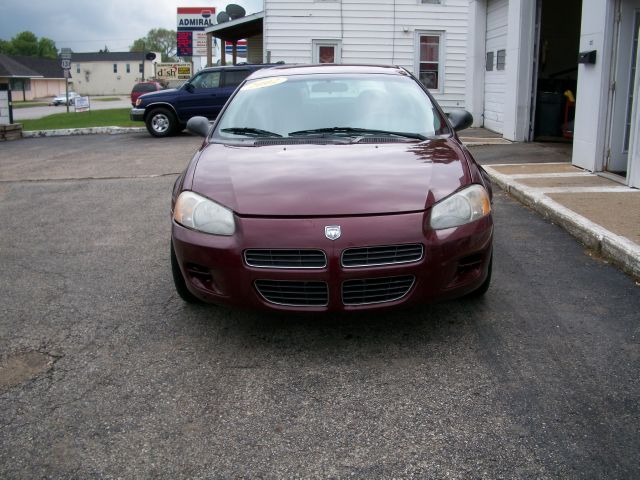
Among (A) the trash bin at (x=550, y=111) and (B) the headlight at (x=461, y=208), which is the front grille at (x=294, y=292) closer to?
(B) the headlight at (x=461, y=208)

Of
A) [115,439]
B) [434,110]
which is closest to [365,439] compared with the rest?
[115,439]

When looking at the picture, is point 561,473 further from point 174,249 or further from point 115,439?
point 174,249

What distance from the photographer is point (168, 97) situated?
58.1ft

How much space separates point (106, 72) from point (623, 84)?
97.5 metres

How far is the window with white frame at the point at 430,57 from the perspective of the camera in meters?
21.0

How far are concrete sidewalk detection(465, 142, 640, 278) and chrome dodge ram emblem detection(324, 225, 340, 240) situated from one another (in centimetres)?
262

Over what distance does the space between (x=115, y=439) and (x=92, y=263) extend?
2.95 m

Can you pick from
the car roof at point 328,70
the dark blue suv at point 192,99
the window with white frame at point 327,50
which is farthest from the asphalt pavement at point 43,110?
the car roof at point 328,70

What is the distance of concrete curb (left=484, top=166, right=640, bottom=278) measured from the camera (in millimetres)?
5023

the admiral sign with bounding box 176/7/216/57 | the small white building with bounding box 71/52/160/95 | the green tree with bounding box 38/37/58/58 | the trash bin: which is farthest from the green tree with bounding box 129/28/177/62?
the trash bin

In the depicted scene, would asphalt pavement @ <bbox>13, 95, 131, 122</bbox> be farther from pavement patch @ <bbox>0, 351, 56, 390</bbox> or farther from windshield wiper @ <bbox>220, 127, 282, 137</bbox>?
pavement patch @ <bbox>0, 351, 56, 390</bbox>

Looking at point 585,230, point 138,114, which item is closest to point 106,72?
point 138,114

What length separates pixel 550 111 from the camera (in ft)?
45.3

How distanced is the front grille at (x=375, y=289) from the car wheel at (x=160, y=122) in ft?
50.0
